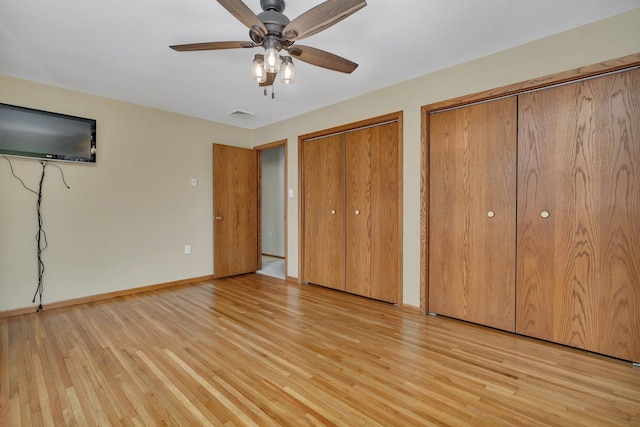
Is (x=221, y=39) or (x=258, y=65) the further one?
(x=221, y=39)

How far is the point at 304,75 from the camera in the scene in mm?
2912

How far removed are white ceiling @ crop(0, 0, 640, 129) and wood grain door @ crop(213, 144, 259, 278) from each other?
1.33 m

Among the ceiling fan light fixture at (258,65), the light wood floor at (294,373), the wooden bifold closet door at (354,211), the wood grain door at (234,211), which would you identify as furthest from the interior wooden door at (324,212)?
the ceiling fan light fixture at (258,65)

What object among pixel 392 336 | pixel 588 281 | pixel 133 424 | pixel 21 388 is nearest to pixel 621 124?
pixel 588 281

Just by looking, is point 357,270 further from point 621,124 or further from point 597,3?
point 597,3

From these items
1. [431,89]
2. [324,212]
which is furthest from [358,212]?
[431,89]

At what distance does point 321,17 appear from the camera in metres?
1.57

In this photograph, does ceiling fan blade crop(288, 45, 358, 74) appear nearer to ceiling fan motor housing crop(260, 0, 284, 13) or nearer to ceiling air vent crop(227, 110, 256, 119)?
ceiling fan motor housing crop(260, 0, 284, 13)

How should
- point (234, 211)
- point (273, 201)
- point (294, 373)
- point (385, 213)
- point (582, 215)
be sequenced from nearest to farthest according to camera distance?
point (294, 373) → point (582, 215) → point (385, 213) → point (234, 211) → point (273, 201)

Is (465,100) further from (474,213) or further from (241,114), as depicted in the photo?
(241,114)

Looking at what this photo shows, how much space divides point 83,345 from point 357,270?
265cm

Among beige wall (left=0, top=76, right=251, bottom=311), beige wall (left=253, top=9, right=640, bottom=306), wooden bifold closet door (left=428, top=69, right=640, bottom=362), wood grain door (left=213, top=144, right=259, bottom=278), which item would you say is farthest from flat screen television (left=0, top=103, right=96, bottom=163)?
wooden bifold closet door (left=428, top=69, right=640, bottom=362)

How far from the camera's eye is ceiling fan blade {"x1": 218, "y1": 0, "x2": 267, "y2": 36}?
1457 millimetres

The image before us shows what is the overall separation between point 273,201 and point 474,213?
4.59 metres
